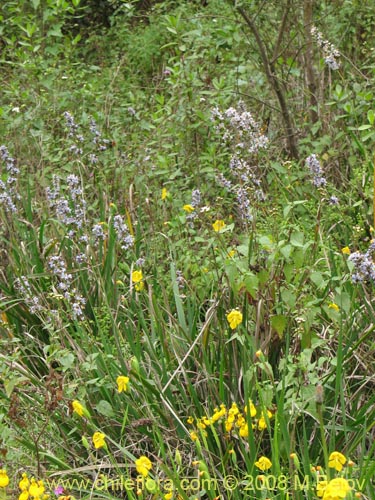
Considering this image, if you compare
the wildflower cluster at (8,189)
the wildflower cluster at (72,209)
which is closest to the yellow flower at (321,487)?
the wildflower cluster at (72,209)

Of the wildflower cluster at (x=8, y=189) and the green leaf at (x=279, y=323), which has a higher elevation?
the wildflower cluster at (x=8, y=189)

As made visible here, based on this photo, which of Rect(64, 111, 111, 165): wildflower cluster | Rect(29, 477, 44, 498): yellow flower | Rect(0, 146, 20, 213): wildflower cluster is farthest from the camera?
Rect(64, 111, 111, 165): wildflower cluster

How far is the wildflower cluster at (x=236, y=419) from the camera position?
2.68m

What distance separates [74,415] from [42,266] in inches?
45.9

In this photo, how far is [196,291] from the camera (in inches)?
144

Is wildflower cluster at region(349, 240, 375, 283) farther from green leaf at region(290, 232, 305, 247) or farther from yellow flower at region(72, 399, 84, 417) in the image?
yellow flower at region(72, 399, 84, 417)

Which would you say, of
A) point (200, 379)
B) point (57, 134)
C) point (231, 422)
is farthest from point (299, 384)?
point (57, 134)

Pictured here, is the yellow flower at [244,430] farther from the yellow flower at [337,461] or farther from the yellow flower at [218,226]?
the yellow flower at [218,226]

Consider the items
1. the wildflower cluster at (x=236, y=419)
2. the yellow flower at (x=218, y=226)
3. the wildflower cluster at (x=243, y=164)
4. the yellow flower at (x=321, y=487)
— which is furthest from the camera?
the wildflower cluster at (x=243, y=164)

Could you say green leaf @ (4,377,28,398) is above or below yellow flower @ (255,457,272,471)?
above

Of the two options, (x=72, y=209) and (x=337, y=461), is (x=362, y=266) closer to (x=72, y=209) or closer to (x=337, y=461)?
(x=337, y=461)

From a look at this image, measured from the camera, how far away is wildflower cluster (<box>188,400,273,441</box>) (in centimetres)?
268

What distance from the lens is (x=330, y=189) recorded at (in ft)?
14.3

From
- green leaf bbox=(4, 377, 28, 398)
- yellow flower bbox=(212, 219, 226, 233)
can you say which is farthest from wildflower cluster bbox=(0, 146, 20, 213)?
green leaf bbox=(4, 377, 28, 398)
